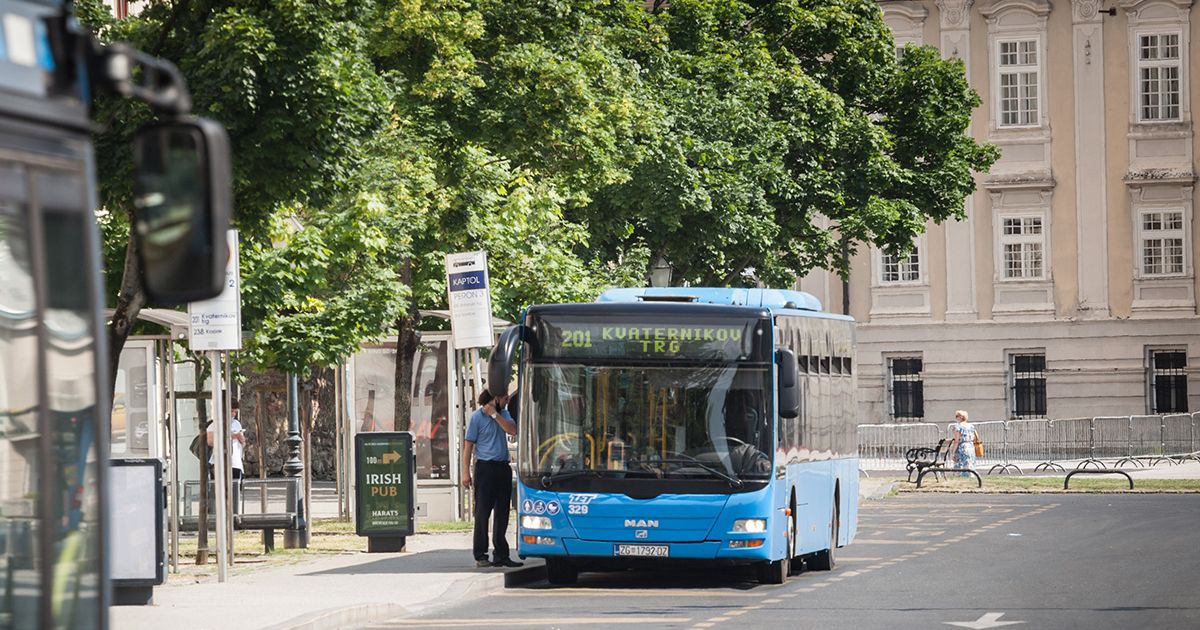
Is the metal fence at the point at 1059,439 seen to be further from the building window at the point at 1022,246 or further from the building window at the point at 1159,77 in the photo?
the building window at the point at 1159,77

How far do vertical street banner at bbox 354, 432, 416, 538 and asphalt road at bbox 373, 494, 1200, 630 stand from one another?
2.92 metres

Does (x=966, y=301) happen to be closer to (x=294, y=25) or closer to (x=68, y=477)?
(x=294, y=25)

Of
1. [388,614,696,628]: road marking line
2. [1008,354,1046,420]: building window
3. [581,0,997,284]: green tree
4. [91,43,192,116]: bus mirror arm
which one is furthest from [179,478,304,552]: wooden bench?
[1008,354,1046,420]: building window

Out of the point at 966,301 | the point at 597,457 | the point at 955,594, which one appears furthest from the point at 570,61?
the point at 966,301

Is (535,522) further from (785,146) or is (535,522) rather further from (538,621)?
(785,146)

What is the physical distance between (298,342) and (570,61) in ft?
22.9

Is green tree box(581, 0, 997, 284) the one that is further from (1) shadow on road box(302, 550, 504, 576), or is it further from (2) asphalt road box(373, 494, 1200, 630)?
(1) shadow on road box(302, 550, 504, 576)

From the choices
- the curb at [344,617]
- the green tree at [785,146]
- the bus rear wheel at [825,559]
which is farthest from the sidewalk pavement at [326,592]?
the green tree at [785,146]

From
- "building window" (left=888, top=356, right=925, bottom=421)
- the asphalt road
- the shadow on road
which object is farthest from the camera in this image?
"building window" (left=888, top=356, right=925, bottom=421)

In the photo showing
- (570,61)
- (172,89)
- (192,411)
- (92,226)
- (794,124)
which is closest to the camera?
(172,89)

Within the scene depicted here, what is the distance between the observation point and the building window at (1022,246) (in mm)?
62750

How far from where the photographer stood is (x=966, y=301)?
207 feet

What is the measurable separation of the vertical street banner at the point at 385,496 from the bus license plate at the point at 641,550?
4.79 metres

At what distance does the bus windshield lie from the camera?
1888 cm
